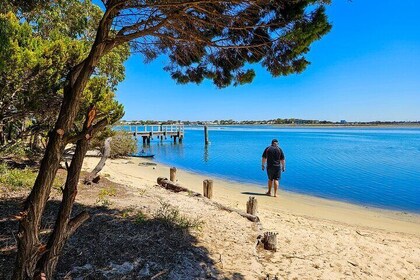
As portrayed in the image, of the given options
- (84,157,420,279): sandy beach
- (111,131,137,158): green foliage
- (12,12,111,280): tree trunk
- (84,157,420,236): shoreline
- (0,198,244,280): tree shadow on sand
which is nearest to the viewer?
(12,12,111,280): tree trunk

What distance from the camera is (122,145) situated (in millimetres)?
22359

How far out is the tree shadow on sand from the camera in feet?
12.1

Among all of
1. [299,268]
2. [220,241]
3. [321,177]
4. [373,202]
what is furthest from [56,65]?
[321,177]

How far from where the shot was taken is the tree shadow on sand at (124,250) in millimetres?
3674

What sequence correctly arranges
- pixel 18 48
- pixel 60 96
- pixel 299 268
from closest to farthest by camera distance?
pixel 299 268 → pixel 18 48 → pixel 60 96

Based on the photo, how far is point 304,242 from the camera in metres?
6.07

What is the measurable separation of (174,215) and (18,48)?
14.8 feet

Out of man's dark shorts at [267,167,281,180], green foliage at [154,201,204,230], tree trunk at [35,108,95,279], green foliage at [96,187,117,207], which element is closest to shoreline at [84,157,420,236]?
man's dark shorts at [267,167,281,180]

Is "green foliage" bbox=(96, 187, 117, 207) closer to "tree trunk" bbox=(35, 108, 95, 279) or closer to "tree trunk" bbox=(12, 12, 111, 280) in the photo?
"tree trunk" bbox=(35, 108, 95, 279)

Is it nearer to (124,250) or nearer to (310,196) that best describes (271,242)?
(124,250)

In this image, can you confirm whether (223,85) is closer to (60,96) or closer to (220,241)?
(220,241)

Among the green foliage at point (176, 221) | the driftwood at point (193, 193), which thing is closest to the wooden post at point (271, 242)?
the green foliage at point (176, 221)

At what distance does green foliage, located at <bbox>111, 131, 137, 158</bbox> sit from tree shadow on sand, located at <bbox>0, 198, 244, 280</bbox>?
645 inches

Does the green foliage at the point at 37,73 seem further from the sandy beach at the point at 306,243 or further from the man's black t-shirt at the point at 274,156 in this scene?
the man's black t-shirt at the point at 274,156
